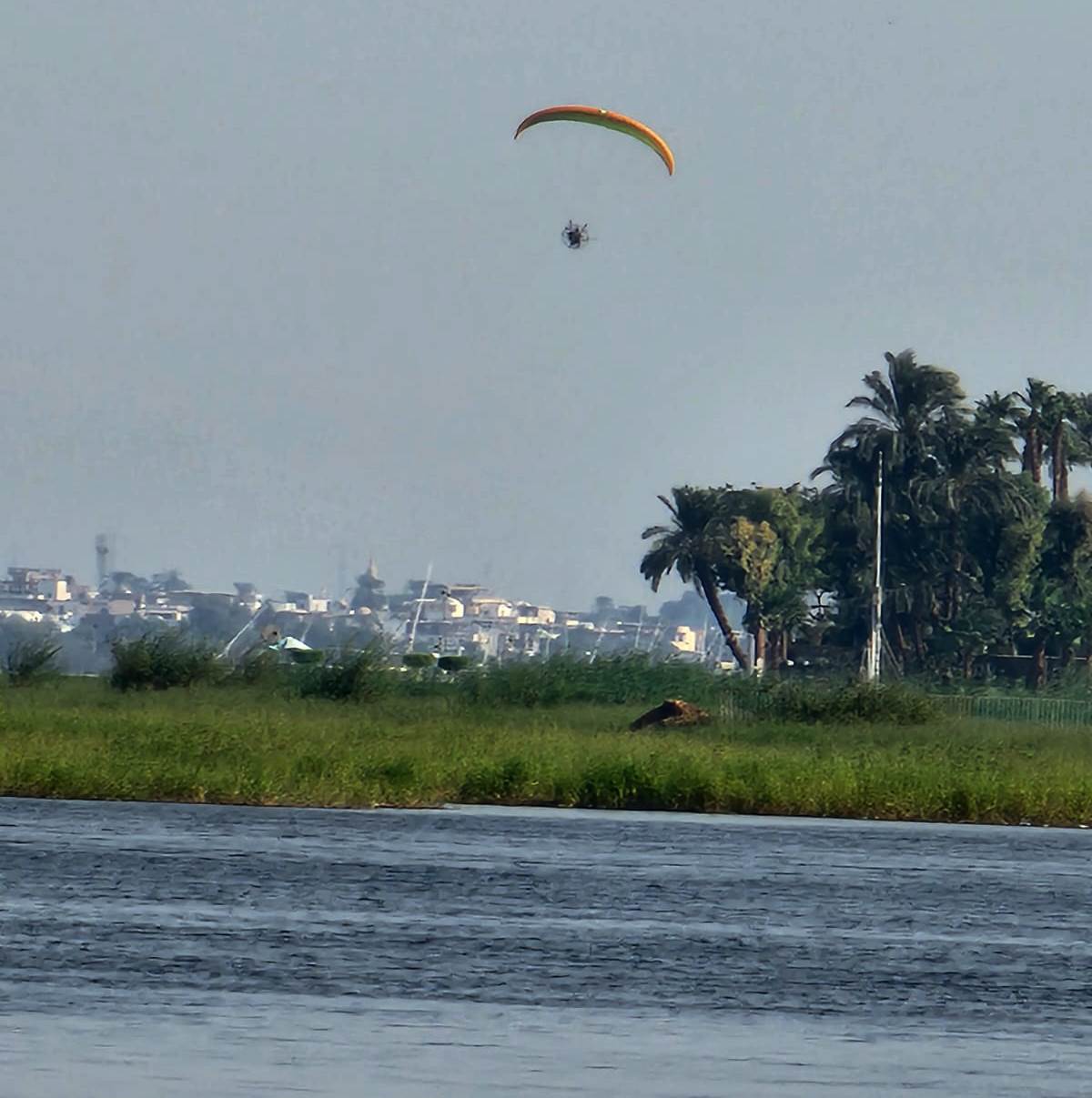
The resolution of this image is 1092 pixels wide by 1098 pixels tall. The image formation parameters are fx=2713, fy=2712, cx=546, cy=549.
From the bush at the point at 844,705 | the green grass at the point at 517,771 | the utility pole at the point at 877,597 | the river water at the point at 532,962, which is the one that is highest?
the utility pole at the point at 877,597

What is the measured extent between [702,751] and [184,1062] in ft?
91.2

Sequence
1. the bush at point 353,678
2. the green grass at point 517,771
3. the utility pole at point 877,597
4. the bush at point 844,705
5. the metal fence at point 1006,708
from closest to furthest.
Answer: the green grass at point 517,771 → the bush at point 844,705 → the metal fence at point 1006,708 → the bush at point 353,678 → the utility pole at point 877,597

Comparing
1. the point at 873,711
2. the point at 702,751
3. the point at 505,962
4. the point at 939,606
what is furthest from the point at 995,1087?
the point at 939,606

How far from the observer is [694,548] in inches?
3875

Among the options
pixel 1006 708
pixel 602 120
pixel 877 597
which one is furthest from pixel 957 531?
pixel 602 120

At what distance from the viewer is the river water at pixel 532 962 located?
17.3 m

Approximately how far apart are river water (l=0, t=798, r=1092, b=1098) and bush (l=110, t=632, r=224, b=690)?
2856 centimetres

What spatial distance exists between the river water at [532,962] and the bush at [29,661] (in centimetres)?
3252

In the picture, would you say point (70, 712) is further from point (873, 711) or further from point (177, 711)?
point (873, 711)

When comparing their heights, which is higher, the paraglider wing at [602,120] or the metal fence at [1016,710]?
the paraglider wing at [602,120]

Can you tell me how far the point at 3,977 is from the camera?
2072 centimetres

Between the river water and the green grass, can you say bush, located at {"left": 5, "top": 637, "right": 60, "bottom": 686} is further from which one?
the river water

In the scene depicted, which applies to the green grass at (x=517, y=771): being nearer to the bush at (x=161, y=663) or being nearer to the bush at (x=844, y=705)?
the bush at (x=844, y=705)

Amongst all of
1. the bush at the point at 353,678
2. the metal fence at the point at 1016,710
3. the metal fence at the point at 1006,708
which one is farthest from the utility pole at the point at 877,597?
the bush at the point at 353,678
